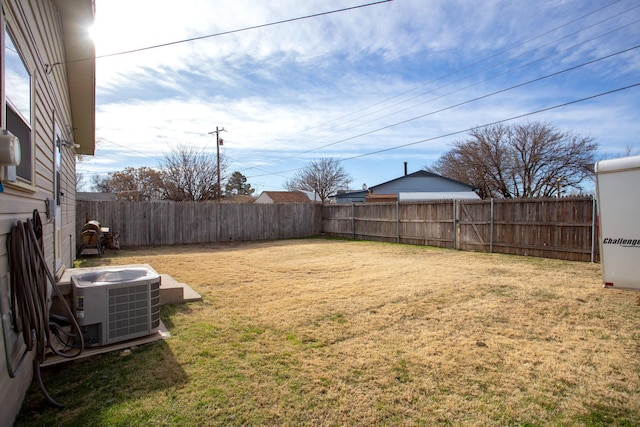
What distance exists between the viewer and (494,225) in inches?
392

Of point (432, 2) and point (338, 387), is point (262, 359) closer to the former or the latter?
point (338, 387)

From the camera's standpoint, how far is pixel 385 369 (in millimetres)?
2793

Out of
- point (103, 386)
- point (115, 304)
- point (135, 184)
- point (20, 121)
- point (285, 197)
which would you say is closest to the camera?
point (103, 386)

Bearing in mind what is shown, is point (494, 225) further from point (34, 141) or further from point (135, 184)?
point (135, 184)

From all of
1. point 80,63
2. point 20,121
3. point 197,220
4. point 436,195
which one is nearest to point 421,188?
point 436,195

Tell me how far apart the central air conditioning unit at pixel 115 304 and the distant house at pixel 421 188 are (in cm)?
2109

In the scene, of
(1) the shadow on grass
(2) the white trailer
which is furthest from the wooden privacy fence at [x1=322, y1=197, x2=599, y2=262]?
(1) the shadow on grass

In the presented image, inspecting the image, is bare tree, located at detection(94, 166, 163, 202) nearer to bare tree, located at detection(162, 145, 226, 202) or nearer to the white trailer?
bare tree, located at detection(162, 145, 226, 202)

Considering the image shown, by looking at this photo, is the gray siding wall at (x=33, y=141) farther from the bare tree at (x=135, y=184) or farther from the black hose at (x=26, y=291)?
the bare tree at (x=135, y=184)

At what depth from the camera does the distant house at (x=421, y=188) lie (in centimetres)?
2356

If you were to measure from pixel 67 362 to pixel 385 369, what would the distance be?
2634 millimetres

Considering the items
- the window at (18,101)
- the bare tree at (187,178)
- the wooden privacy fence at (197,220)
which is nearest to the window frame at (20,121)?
the window at (18,101)

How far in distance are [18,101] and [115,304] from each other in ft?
5.76

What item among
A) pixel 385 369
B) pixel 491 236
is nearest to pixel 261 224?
pixel 491 236
